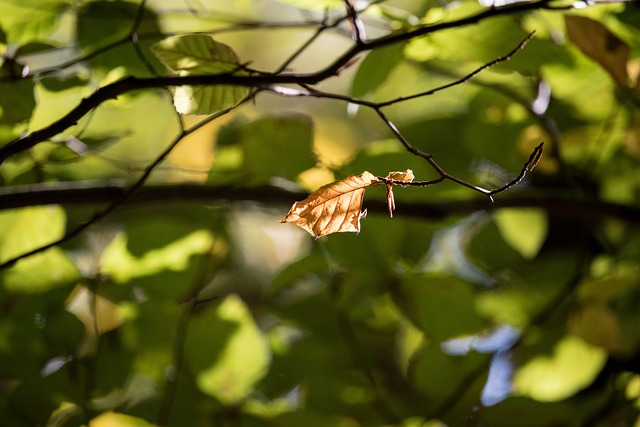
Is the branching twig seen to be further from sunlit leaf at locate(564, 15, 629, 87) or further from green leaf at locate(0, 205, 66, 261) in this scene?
sunlit leaf at locate(564, 15, 629, 87)

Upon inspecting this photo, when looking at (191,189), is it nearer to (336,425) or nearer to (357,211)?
(357,211)

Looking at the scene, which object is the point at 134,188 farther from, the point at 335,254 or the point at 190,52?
the point at 335,254

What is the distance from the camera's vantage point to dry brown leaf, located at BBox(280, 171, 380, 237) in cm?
39

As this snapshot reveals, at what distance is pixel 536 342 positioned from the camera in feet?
2.53

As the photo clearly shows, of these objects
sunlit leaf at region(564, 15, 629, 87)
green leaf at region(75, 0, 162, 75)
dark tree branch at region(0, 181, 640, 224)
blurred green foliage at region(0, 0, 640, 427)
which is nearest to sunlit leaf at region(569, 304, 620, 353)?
blurred green foliage at region(0, 0, 640, 427)

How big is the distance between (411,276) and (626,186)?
1.25 feet

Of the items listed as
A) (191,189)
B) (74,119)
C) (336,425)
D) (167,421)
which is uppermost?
(74,119)

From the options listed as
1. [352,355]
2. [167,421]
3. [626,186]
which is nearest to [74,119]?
[167,421]

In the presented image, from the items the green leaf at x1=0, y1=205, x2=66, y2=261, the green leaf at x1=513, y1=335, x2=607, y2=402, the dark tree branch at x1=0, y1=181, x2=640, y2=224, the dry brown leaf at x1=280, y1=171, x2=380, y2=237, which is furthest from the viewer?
the green leaf at x1=513, y1=335, x2=607, y2=402

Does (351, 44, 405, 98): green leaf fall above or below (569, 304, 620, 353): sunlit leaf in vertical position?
above

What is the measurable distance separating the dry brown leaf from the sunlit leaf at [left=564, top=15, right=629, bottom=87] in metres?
0.26

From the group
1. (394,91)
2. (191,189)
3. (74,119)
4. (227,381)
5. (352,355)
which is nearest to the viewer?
(74,119)

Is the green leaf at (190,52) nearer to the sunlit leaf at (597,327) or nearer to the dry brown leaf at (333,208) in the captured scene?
the dry brown leaf at (333,208)

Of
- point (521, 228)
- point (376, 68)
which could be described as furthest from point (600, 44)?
point (521, 228)
